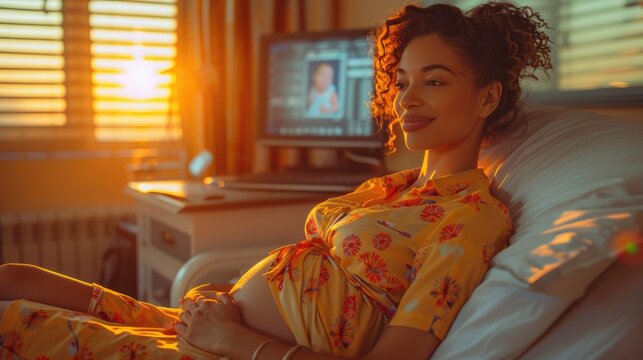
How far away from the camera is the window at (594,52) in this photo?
1345 mm

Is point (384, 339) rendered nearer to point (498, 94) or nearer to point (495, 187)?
point (495, 187)

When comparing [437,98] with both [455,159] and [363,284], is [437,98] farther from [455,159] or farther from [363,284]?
[363,284]

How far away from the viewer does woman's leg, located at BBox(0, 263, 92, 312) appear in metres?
1.17

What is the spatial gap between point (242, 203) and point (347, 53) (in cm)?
62

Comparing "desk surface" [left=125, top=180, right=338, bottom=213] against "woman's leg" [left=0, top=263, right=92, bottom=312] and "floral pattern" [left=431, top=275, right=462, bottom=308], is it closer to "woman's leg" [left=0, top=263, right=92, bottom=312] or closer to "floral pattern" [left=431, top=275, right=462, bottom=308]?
"woman's leg" [left=0, top=263, right=92, bottom=312]

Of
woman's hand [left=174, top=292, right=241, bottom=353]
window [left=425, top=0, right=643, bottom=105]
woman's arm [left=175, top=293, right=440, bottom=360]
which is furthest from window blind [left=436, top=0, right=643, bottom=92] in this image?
woman's hand [left=174, top=292, right=241, bottom=353]

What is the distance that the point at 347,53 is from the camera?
2.09m

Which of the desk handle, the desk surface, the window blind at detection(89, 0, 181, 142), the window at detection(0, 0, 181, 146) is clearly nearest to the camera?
the desk surface

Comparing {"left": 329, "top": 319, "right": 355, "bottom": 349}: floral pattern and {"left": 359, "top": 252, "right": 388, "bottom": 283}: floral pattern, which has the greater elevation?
{"left": 359, "top": 252, "right": 388, "bottom": 283}: floral pattern

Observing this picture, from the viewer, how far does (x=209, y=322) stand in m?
1.09

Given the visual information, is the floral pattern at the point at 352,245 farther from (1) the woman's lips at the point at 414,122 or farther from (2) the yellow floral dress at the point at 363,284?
(1) the woman's lips at the point at 414,122

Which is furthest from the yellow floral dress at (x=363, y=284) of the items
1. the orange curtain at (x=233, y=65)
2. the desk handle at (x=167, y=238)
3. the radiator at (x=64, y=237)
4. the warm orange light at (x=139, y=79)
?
the warm orange light at (x=139, y=79)

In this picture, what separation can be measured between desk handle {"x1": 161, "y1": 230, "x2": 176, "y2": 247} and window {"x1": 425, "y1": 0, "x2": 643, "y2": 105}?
1038mm

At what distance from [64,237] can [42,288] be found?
1640 mm
